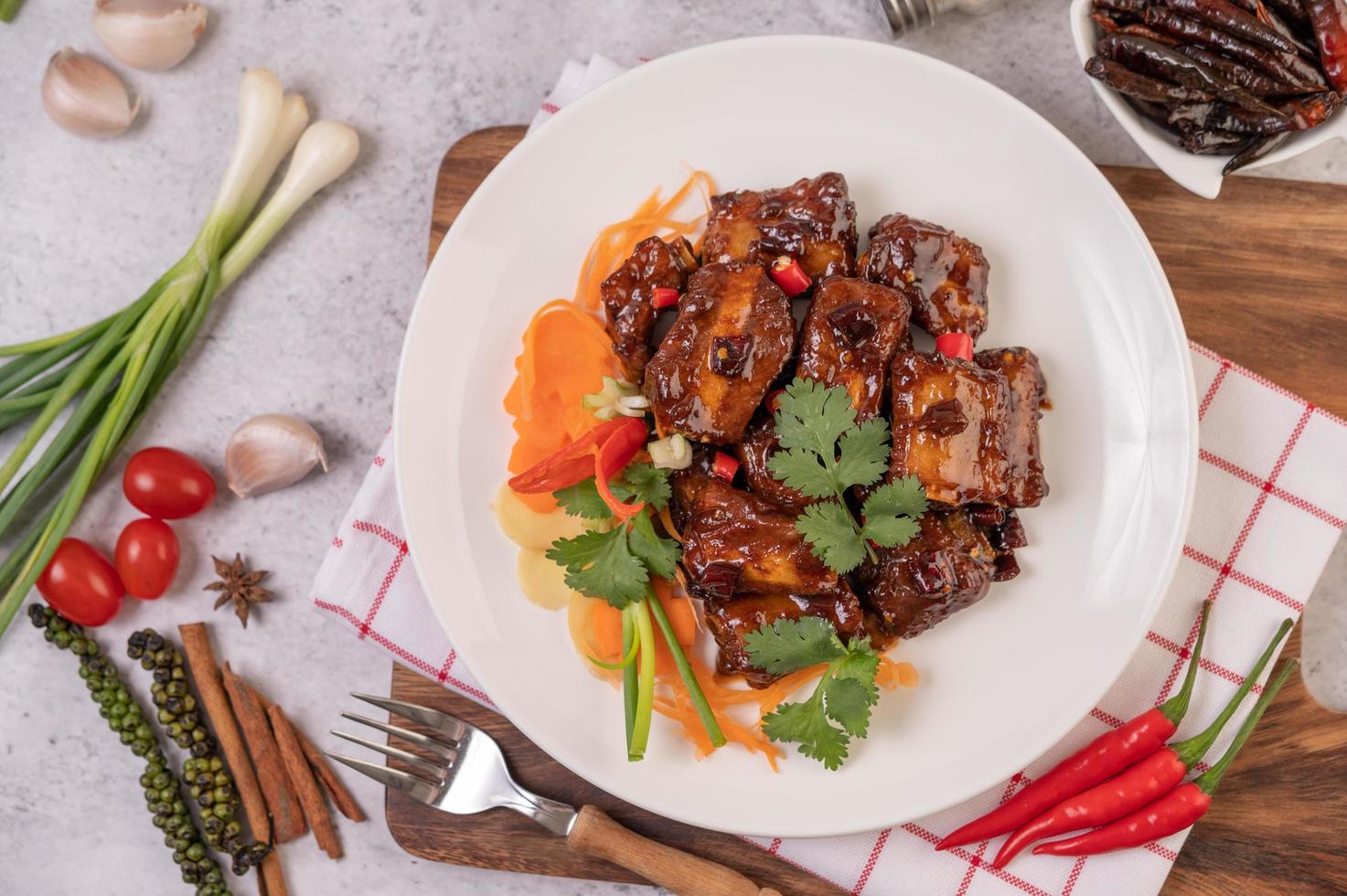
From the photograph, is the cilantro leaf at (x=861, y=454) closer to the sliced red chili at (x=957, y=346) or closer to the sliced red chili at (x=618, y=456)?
the sliced red chili at (x=957, y=346)

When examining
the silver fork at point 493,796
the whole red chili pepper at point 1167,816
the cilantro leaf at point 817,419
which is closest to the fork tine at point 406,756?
the silver fork at point 493,796

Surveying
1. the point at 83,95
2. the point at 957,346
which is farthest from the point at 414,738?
the point at 83,95

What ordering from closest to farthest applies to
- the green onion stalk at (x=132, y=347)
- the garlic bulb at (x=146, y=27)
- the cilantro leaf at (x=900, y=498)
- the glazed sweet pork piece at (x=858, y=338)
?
the cilantro leaf at (x=900, y=498), the glazed sweet pork piece at (x=858, y=338), the green onion stalk at (x=132, y=347), the garlic bulb at (x=146, y=27)

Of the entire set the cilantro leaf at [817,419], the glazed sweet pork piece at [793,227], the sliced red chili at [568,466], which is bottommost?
the cilantro leaf at [817,419]

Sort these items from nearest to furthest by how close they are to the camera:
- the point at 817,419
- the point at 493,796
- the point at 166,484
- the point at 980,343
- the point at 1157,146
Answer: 1. the point at 817,419
2. the point at 1157,146
3. the point at 980,343
4. the point at 493,796
5. the point at 166,484

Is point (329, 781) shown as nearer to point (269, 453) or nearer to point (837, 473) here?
point (269, 453)

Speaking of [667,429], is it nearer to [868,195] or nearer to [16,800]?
[868,195]
